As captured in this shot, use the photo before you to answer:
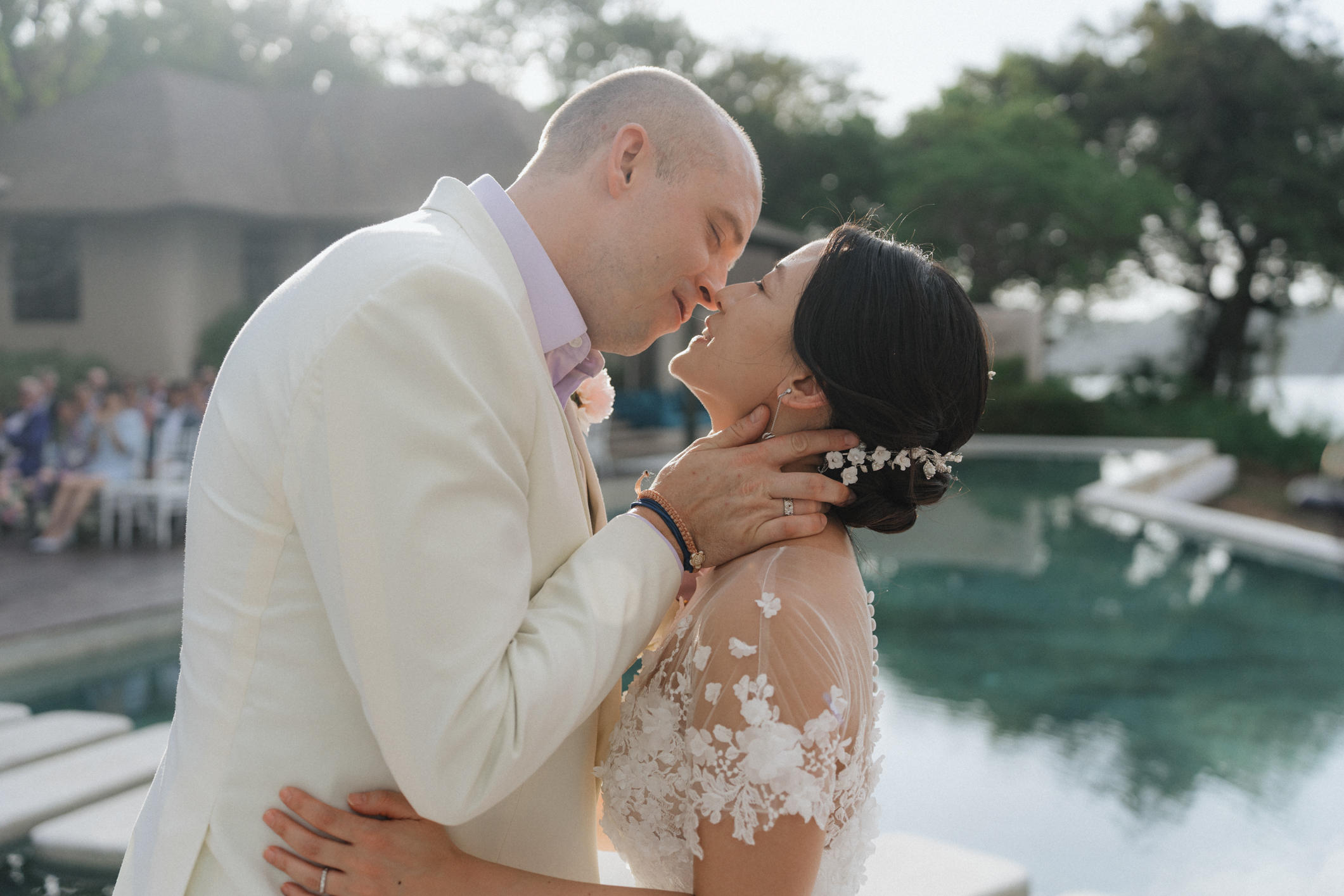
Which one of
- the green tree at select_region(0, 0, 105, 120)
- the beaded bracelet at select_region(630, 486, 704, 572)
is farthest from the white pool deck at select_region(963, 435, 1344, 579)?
the green tree at select_region(0, 0, 105, 120)

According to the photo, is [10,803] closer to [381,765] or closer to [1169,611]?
[381,765]

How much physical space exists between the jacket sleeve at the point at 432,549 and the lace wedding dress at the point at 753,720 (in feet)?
1.23

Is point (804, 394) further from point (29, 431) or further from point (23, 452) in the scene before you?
point (23, 452)

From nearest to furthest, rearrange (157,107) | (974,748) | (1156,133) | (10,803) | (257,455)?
(257,455), (10,803), (974,748), (157,107), (1156,133)

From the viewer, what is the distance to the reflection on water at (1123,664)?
241 inches

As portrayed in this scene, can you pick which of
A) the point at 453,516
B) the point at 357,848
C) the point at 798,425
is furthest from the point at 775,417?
the point at 357,848

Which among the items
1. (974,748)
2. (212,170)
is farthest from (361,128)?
(974,748)

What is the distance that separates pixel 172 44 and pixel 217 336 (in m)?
14.0

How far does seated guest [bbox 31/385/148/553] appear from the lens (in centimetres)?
1074

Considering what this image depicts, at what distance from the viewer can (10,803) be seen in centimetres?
387

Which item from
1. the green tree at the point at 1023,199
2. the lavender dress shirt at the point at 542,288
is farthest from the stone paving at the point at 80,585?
the green tree at the point at 1023,199

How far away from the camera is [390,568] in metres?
1.21

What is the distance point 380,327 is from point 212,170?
22.1m

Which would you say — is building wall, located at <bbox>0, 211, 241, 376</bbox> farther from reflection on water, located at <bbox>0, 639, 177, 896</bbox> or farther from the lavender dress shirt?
the lavender dress shirt
